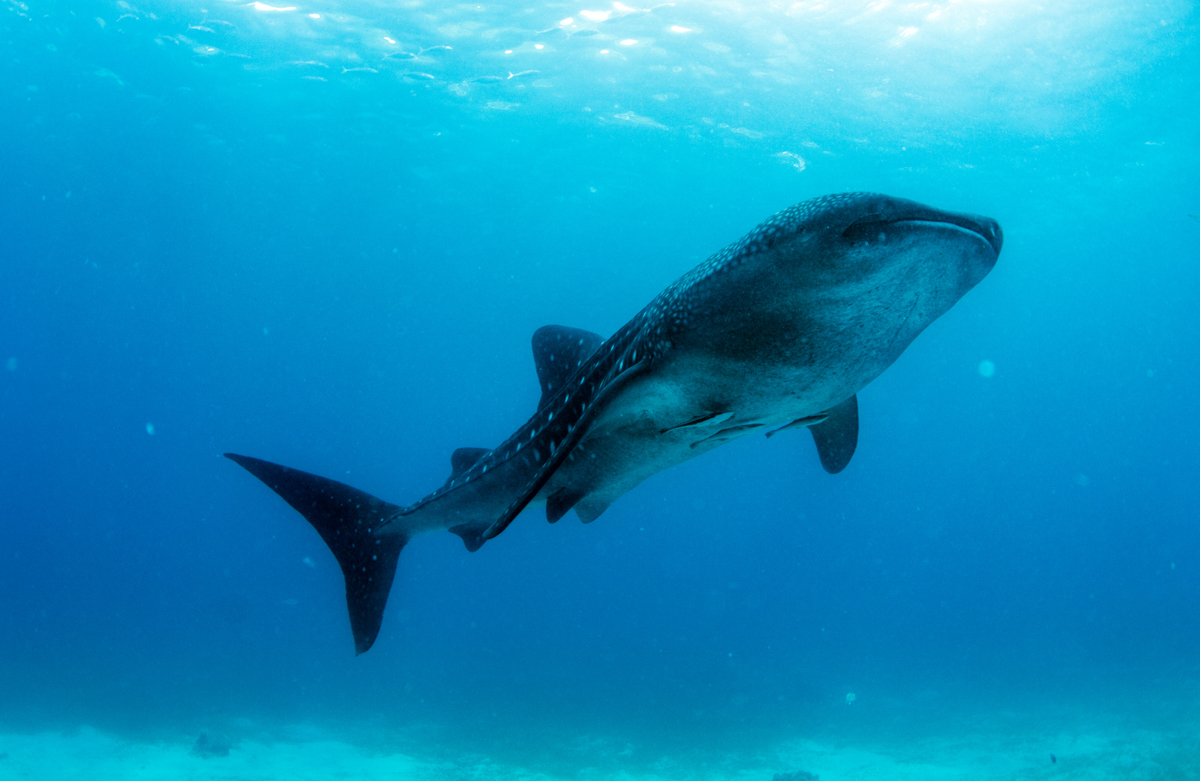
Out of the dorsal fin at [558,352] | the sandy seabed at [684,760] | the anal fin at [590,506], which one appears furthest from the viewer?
the sandy seabed at [684,760]

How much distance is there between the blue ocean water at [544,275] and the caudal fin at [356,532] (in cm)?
461

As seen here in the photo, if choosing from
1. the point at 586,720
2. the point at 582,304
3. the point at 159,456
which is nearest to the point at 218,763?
the point at 586,720

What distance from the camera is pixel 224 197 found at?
127 feet

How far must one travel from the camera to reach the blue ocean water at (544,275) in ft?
64.7

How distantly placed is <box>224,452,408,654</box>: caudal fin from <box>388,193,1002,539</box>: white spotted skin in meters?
0.79

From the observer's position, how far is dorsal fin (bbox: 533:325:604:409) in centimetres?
485

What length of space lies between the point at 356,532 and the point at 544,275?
1907 inches

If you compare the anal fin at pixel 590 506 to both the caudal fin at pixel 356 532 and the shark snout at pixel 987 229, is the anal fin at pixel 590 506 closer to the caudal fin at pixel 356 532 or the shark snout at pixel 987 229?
the caudal fin at pixel 356 532

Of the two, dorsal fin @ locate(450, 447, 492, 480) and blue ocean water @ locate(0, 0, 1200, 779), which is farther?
blue ocean water @ locate(0, 0, 1200, 779)

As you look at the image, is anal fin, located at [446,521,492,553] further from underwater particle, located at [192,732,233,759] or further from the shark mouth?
underwater particle, located at [192,732,233,759]

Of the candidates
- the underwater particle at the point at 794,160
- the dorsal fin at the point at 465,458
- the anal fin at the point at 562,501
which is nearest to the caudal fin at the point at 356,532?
the dorsal fin at the point at 465,458

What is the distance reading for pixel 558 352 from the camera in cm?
492

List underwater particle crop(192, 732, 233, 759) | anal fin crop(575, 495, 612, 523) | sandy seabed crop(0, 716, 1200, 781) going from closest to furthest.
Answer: anal fin crop(575, 495, 612, 523) → sandy seabed crop(0, 716, 1200, 781) → underwater particle crop(192, 732, 233, 759)

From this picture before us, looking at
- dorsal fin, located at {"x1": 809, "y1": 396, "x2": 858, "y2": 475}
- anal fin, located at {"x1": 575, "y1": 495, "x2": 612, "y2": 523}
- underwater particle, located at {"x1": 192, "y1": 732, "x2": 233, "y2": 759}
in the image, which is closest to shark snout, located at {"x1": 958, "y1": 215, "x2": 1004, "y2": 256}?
dorsal fin, located at {"x1": 809, "y1": 396, "x2": 858, "y2": 475}
